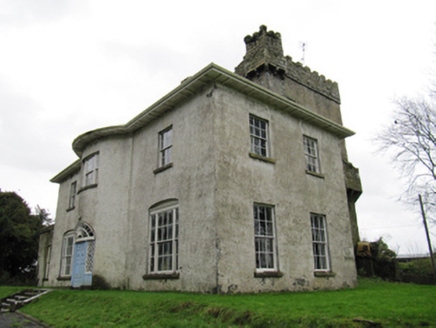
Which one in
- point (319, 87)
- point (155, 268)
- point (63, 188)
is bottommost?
point (155, 268)

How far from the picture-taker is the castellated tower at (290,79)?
1822cm

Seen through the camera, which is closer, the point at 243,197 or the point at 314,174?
the point at 243,197

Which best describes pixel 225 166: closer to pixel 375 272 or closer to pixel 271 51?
pixel 271 51

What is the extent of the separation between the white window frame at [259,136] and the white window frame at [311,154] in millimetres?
2417

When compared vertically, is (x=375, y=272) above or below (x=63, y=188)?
below

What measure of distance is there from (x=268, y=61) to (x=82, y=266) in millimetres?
13030

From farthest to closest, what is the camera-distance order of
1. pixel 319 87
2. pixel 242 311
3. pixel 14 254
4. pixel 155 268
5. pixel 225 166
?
pixel 14 254 < pixel 319 87 < pixel 155 268 < pixel 225 166 < pixel 242 311

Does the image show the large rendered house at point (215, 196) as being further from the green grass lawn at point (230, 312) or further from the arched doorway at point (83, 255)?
the green grass lawn at point (230, 312)

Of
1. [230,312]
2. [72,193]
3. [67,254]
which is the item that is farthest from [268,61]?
[67,254]

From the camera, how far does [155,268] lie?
40.9ft

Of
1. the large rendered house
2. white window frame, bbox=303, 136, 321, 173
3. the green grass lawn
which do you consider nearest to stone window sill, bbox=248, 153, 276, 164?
the large rendered house

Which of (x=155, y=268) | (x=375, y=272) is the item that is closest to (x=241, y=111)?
(x=155, y=268)

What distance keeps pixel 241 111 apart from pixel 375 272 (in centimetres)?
1240

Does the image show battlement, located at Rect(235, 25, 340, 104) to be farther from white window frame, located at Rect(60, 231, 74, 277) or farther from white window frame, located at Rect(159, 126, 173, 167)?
white window frame, located at Rect(60, 231, 74, 277)
